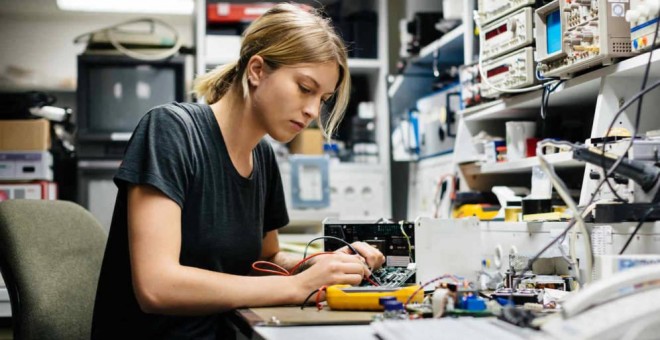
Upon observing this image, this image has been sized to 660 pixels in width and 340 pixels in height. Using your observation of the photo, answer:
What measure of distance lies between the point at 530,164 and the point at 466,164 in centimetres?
51

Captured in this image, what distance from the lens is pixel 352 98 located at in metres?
4.06

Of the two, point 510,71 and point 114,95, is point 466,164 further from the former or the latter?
point 114,95

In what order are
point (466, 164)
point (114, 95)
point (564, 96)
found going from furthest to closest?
point (114, 95) < point (466, 164) < point (564, 96)

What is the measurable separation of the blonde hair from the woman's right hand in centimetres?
45

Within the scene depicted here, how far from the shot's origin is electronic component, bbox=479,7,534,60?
6.79 feet

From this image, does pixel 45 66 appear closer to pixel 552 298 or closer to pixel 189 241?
pixel 189 241

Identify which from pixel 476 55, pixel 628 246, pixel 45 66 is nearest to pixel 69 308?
pixel 628 246

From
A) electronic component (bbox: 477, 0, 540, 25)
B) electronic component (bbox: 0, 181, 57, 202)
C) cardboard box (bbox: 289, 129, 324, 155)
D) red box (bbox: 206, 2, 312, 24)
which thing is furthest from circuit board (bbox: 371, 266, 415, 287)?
red box (bbox: 206, 2, 312, 24)

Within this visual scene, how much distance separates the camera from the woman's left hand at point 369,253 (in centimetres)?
158

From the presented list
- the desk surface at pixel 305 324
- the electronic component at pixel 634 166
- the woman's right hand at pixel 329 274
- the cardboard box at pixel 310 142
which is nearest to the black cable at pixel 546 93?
the electronic component at pixel 634 166

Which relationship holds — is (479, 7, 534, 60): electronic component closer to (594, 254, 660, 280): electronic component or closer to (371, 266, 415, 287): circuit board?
(371, 266, 415, 287): circuit board

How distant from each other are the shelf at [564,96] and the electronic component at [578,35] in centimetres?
3

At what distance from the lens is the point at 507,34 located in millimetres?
2176

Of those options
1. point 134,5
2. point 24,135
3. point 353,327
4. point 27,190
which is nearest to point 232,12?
point 134,5
